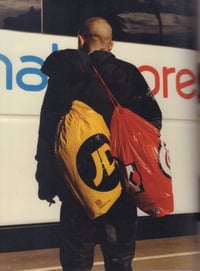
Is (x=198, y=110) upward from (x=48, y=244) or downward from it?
upward

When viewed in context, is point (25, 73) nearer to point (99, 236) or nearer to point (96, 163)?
point (96, 163)

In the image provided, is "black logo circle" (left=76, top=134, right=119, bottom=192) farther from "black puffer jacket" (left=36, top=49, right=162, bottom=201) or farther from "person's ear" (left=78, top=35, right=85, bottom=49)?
"person's ear" (left=78, top=35, right=85, bottom=49)

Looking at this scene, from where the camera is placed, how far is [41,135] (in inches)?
102

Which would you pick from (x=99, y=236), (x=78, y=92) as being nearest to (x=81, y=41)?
(x=78, y=92)

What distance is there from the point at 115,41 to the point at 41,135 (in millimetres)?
592

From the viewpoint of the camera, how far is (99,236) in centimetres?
272

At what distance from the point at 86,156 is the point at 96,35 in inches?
23.5

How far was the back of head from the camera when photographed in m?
2.67

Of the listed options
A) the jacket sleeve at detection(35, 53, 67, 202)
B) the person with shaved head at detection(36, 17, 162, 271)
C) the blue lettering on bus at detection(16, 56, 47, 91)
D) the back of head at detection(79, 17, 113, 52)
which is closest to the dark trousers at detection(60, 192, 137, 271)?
the person with shaved head at detection(36, 17, 162, 271)

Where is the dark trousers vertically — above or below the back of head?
below

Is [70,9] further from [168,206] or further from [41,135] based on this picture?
[168,206]

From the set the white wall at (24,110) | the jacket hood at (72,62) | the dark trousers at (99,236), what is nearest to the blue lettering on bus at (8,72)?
the white wall at (24,110)

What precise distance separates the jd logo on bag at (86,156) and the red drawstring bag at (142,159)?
0.06 meters

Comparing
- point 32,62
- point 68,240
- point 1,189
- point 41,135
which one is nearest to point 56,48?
point 32,62
